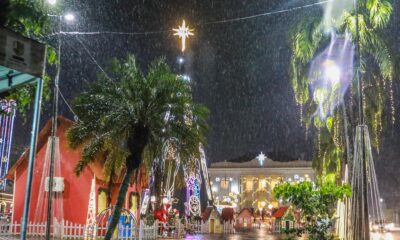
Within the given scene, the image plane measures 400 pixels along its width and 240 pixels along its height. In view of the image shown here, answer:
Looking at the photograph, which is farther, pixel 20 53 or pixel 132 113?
pixel 132 113

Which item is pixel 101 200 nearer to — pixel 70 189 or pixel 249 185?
pixel 70 189

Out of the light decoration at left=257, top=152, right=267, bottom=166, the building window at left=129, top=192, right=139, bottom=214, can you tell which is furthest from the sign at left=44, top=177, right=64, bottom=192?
the light decoration at left=257, top=152, right=267, bottom=166

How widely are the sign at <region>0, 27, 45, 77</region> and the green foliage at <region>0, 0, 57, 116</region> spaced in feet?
2.76

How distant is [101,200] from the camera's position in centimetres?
2459

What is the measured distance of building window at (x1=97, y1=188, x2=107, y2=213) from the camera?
2424 centimetres

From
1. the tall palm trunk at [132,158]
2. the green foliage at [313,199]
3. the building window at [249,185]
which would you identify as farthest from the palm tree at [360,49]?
the building window at [249,185]

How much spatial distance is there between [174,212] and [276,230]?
1674cm

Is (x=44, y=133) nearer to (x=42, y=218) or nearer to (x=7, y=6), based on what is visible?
(x=42, y=218)

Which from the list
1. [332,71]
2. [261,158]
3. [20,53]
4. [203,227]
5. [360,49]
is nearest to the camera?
[20,53]

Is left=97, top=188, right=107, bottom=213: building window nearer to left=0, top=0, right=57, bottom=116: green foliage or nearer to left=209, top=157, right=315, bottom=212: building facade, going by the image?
left=0, top=0, right=57, bottom=116: green foliage

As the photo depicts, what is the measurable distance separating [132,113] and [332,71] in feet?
24.5

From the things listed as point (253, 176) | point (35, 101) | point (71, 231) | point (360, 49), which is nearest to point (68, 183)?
point (71, 231)

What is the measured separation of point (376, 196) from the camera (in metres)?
→ 16.1

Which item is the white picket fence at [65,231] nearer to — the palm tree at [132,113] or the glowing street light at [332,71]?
the palm tree at [132,113]
